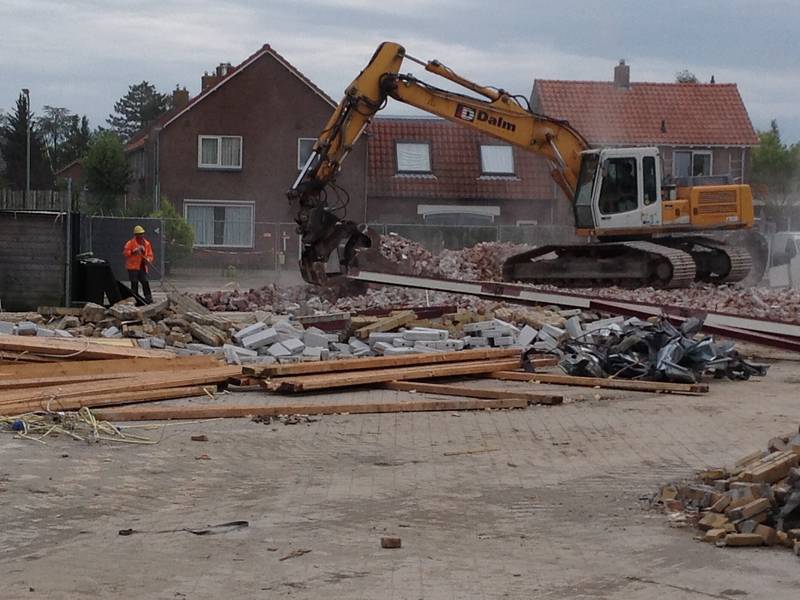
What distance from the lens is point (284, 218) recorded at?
165 ft

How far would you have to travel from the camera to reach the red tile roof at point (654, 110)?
53.5 metres

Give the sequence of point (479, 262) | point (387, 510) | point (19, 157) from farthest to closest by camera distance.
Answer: point (19, 157) < point (479, 262) < point (387, 510)

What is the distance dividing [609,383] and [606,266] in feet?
42.4

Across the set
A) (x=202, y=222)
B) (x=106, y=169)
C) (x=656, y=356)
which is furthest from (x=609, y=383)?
(x=106, y=169)

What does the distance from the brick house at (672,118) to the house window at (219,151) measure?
1238 cm

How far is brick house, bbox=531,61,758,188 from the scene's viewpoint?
53406 mm

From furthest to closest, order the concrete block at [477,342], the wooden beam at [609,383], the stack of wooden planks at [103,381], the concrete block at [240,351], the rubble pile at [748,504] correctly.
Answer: the concrete block at [477,342] < the concrete block at [240,351] < the wooden beam at [609,383] < the stack of wooden planks at [103,381] < the rubble pile at [748,504]

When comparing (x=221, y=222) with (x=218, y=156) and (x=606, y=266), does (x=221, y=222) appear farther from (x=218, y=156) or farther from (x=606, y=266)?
(x=606, y=266)

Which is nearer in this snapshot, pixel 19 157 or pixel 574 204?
pixel 574 204

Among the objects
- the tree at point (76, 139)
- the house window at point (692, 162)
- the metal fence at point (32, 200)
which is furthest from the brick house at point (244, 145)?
the tree at point (76, 139)

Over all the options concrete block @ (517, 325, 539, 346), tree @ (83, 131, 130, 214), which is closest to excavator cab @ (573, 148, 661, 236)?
concrete block @ (517, 325, 539, 346)

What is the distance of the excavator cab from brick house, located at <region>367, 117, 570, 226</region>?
24.6 metres

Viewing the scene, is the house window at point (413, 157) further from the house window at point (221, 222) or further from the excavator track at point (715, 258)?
the excavator track at point (715, 258)

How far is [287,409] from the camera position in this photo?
1336 centimetres
